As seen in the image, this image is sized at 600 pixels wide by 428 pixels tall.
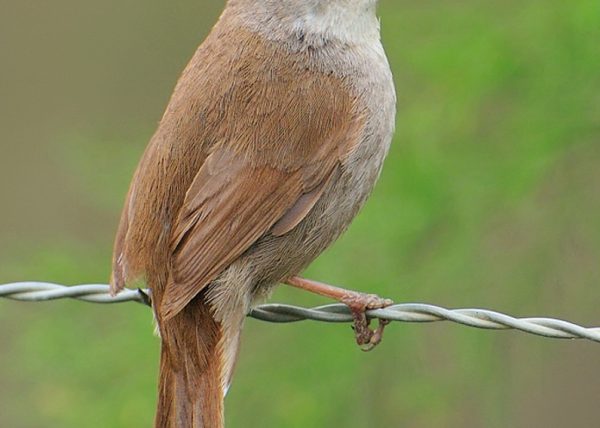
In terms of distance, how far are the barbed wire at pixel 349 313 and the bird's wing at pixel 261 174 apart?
0.33 metres

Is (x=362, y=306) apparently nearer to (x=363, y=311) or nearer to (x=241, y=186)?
(x=363, y=311)

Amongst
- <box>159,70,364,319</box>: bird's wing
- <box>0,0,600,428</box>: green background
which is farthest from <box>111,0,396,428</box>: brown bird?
<box>0,0,600,428</box>: green background

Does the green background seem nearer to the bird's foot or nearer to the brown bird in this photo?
the brown bird

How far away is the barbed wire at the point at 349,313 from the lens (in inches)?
174

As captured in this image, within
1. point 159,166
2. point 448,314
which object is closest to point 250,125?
point 159,166

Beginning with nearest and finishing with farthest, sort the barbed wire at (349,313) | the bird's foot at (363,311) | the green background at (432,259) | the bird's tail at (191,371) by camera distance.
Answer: the barbed wire at (349,313), the bird's tail at (191,371), the bird's foot at (363,311), the green background at (432,259)

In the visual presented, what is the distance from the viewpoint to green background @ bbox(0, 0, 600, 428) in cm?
639

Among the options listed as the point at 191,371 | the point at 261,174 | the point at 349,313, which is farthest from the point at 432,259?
the point at 191,371

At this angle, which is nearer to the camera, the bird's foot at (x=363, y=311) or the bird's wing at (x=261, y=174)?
the bird's wing at (x=261, y=174)

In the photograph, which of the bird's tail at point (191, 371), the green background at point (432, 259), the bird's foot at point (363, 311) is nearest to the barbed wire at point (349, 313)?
the bird's foot at point (363, 311)

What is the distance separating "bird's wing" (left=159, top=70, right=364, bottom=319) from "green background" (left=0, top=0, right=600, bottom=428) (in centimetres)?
129

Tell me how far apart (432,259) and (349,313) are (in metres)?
1.42

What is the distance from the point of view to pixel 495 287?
6.53m

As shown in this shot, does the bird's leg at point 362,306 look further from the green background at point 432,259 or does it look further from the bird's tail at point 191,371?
the green background at point 432,259
